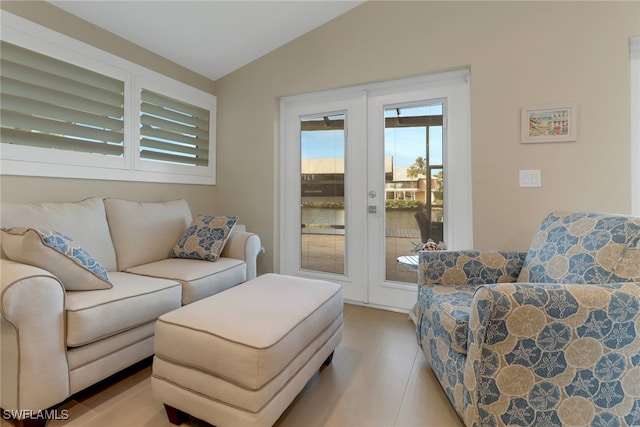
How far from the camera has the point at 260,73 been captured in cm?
313

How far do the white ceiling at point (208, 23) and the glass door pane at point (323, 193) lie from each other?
33.6 inches

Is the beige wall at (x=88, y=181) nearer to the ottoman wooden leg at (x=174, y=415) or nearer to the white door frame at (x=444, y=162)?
the ottoman wooden leg at (x=174, y=415)

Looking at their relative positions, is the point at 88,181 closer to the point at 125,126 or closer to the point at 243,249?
the point at 125,126

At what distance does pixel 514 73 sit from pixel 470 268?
4.88ft

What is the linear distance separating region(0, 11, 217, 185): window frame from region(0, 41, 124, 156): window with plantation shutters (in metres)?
0.05

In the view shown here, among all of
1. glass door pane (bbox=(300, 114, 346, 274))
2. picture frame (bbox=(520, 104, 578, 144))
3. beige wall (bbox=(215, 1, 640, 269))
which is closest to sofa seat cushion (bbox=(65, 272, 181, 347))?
glass door pane (bbox=(300, 114, 346, 274))

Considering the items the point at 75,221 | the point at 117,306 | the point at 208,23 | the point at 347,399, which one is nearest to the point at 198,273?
the point at 117,306

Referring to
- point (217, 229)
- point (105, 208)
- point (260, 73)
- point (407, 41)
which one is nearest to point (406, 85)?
point (407, 41)

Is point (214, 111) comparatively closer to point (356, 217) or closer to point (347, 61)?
point (347, 61)

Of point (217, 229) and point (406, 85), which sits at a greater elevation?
point (406, 85)

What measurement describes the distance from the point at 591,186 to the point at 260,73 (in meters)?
3.01

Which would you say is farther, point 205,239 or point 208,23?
point 208,23

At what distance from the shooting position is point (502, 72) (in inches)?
85.9

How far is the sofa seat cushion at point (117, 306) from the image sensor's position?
1.33 metres
